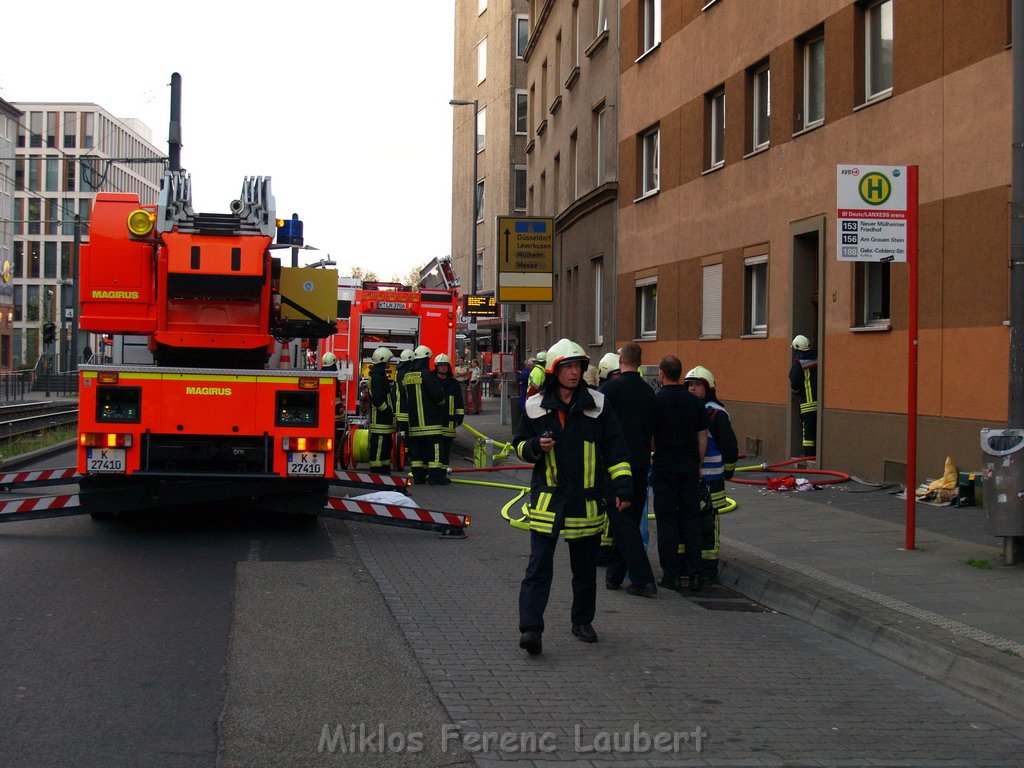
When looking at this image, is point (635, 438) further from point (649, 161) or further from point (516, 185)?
point (516, 185)

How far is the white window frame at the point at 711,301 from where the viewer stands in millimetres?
20891

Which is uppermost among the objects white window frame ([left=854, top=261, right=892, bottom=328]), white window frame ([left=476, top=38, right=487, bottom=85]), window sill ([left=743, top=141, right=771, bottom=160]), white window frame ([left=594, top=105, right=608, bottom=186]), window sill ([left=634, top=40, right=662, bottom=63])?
white window frame ([left=476, top=38, right=487, bottom=85])

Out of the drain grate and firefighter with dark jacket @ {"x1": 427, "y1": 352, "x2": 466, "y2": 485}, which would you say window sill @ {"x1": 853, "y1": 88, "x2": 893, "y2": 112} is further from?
the drain grate

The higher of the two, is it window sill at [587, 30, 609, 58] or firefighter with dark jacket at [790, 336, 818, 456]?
window sill at [587, 30, 609, 58]

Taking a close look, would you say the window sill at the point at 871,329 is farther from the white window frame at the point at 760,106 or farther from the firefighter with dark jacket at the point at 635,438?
the firefighter with dark jacket at the point at 635,438

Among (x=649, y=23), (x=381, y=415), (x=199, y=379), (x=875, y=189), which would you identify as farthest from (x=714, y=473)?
(x=649, y=23)

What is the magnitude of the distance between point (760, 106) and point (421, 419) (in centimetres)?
796

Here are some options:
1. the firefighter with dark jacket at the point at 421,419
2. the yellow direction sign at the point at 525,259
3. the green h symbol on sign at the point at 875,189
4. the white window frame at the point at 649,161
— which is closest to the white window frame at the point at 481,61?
the white window frame at the point at 649,161

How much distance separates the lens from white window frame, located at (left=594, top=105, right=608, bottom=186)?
2833cm

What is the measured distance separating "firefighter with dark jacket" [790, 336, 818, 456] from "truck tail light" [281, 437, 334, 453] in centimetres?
827

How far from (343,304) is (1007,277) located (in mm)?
7064

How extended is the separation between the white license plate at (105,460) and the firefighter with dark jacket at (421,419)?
574cm

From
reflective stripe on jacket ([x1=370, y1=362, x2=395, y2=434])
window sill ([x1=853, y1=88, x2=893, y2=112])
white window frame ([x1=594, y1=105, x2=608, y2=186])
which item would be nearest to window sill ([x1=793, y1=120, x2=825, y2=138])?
window sill ([x1=853, y1=88, x2=893, y2=112])

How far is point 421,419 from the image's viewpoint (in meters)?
16.3
